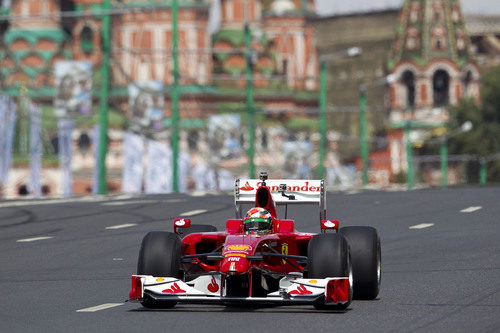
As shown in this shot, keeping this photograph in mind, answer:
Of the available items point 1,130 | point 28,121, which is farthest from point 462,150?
point 1,130

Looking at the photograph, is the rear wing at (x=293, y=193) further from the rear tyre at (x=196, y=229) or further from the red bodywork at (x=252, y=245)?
the red bodywork at (x=252, y=245)

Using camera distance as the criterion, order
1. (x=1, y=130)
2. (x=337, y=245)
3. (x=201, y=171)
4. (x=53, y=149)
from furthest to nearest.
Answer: (x=53, y=149) < (x=201, y=171) < (x=1, y=130) < (x=337, y=245)

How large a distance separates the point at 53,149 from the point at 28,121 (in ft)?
64.5

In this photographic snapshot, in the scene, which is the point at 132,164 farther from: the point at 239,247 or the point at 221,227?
the point at 239,247

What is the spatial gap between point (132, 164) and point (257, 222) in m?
99.6

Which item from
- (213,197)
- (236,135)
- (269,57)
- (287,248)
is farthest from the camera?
(269,57)

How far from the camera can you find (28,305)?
1458cm

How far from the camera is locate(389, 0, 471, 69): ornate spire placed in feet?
474

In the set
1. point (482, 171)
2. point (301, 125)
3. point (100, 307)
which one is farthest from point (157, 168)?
point (100, 307)

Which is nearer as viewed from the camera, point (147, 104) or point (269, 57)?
point (147, 104)

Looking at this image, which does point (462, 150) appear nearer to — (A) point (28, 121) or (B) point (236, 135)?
(B) point (236, 135)

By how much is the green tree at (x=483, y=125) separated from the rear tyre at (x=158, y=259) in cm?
12263

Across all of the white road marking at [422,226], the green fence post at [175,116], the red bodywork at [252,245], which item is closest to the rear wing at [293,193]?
the red bodywork at [252,245]

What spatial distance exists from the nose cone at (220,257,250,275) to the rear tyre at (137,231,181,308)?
0.69 metres
